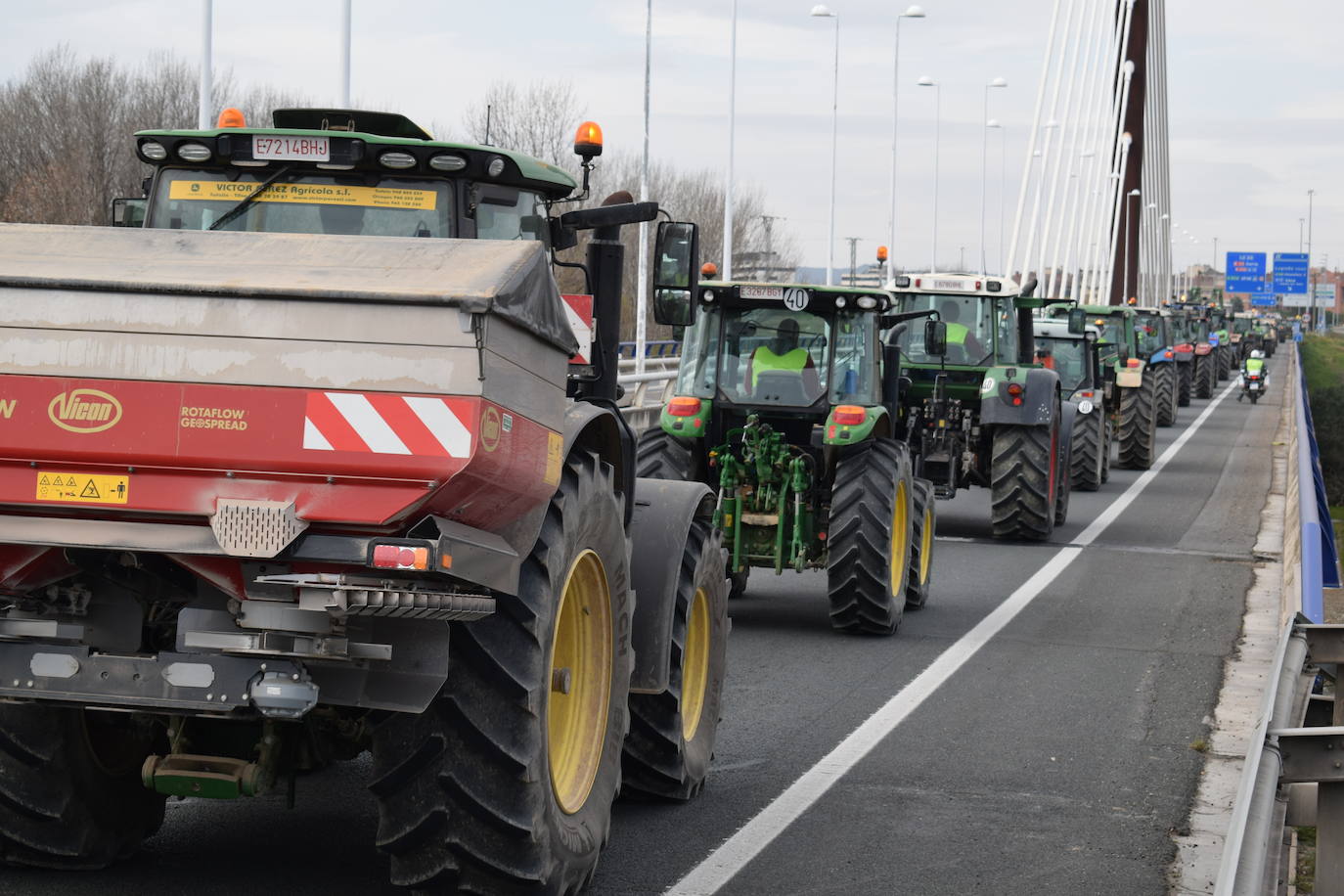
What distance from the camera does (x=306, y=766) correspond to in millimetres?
5664

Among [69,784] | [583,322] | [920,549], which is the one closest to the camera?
[69,784]

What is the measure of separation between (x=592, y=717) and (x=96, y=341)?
214 centimetres

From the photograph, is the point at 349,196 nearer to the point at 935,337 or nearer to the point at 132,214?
the point at 132,214

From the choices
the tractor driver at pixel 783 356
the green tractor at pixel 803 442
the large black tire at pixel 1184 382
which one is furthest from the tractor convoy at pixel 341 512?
the large black tire at pixel 1184 382

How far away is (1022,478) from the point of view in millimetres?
17688

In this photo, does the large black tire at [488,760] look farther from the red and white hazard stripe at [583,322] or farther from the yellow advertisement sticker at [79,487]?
the red and white hazard stripe at [583,322]

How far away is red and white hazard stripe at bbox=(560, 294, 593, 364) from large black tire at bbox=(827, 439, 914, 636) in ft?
16.4

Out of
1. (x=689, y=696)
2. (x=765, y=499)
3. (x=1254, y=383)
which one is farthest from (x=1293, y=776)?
(x=1254, y=383)

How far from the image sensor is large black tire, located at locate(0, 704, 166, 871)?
5504 mm

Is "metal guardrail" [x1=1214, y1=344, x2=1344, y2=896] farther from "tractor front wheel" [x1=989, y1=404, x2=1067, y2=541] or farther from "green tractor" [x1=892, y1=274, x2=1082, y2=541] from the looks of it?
"tractor front wheel" [x1=989, y1=404, x2=1067, y2=541]

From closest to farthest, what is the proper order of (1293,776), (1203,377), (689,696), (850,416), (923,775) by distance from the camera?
(1293,776) → (689,696) → (923,775) → (850,416) → (1203,377)

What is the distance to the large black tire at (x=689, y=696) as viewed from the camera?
697 centimetres

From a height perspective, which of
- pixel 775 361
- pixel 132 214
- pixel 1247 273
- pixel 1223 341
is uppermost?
pixel 1247 273

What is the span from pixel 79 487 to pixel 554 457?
1291mm
